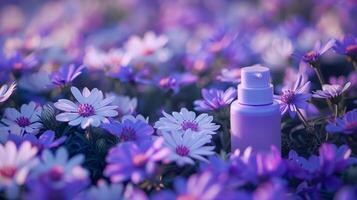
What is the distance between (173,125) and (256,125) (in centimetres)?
18

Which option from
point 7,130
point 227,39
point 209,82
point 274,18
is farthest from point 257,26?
point 7,130

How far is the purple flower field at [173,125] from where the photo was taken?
0.83 metres

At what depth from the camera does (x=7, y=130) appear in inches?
42.3

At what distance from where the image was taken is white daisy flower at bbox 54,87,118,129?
1024mm

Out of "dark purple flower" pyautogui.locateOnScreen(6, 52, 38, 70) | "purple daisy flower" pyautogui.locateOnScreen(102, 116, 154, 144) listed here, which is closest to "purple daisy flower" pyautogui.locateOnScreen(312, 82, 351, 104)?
"purple daisy flower" pyautogui.locateOnScreen(102, 116, 154, 144)

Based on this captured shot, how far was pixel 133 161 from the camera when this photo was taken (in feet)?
2.81

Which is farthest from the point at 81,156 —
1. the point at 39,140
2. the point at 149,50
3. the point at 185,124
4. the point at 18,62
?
the point at 149,50

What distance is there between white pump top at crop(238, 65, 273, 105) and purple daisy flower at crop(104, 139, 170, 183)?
0.22m

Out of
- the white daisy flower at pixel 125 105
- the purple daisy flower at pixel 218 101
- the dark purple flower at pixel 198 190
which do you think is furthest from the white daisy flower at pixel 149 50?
the dark purple flower at pixel 198 190

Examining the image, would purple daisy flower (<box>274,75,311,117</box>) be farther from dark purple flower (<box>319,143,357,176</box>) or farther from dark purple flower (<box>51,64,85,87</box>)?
dark purple flower (<box>51,64,85,87</box>)

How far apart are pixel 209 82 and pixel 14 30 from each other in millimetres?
1163

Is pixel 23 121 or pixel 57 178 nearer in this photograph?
pixel 57 178

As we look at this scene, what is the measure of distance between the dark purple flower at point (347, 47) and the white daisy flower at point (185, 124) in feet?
1.32

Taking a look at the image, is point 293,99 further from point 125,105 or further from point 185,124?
point 125,105
